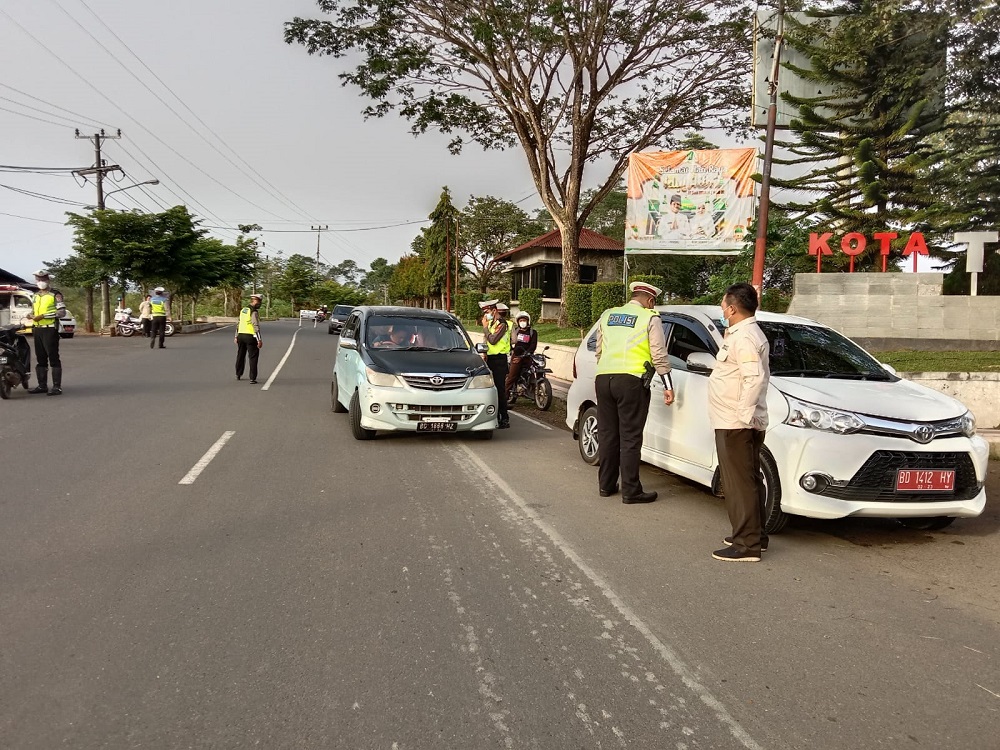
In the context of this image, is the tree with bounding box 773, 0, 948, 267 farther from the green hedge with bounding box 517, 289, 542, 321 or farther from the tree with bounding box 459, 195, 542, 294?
the tree with bounding box 459, 195, 542, 294

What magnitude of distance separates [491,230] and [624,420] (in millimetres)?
56105

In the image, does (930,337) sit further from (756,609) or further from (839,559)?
(756,609)

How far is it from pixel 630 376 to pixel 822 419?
5.42 feet

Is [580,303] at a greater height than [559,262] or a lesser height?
lesser

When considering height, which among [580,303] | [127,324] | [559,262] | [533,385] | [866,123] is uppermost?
[866,123]

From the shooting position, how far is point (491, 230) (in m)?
61.5

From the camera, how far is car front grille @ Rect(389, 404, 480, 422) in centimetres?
906

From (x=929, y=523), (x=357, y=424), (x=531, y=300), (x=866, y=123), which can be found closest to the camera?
(x=929, y=523)

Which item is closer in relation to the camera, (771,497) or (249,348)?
(771,497)

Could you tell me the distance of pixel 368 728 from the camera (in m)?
3.01

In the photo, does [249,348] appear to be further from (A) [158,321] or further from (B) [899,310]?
(B) [899,310]

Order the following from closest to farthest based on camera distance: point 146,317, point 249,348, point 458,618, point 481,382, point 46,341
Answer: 1. point 458,618
2. point 481,382
3. point 46,341
4. point 249,348
5. point 146,317

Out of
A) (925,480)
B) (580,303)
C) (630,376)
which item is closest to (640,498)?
(630,376)

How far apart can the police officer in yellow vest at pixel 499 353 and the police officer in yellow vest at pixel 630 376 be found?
13.1 feet
